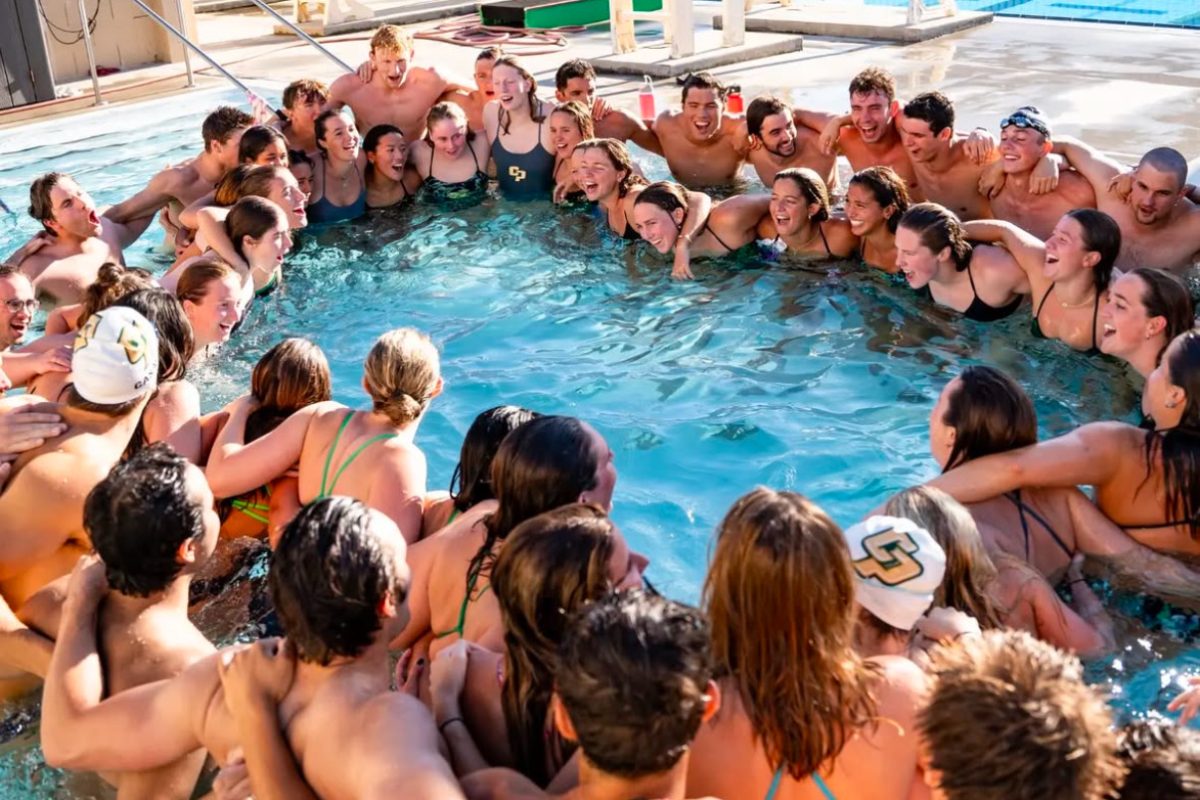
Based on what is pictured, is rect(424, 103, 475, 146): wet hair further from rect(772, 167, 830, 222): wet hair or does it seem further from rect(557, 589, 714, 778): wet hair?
rect(557, 589, 714, 778): wet hair

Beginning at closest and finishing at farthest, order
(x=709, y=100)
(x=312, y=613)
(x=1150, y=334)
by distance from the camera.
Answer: (x=312, y=613), (x=1150, y=334), (x=709, y=100)

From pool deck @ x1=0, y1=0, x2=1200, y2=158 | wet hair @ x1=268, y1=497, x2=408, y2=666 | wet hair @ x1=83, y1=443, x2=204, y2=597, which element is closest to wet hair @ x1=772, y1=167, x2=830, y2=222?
pool deck @ x1=0, y1=0, x2=1200, y2=158

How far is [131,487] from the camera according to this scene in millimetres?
3055

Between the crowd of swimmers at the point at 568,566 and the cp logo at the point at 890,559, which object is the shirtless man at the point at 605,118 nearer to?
the crowd of swimmers at the point at 568,566

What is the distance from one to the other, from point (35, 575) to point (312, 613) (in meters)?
1.71

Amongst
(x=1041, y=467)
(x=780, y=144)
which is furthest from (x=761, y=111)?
(x=1041, y=467)

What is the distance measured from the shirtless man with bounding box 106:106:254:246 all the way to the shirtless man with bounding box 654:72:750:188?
3.18 meters

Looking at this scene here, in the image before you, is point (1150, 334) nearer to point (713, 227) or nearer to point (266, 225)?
point (713, 227)

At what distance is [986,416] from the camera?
4129 millimetres

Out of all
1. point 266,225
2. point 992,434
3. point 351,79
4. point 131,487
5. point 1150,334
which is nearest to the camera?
point 131,487

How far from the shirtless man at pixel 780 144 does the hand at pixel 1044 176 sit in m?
1.80

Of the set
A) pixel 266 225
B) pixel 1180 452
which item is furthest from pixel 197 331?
pixel 1180 452

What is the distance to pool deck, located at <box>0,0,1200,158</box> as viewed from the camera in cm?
988

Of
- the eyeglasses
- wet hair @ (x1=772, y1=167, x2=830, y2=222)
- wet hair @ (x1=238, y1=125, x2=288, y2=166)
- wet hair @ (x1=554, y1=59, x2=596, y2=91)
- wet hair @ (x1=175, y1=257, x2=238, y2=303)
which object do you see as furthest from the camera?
wet hair @ (x1=554, y1=59, x2=596, y2=91)
